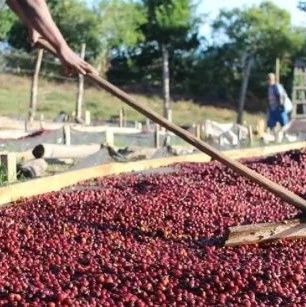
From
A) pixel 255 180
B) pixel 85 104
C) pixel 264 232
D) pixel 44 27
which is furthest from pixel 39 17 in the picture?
pixel 85 104

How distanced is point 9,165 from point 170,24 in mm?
32188

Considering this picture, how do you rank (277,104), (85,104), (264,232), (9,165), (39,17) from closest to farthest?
(39,17) → (264,232) → (9,165) → (277,104) → (85,104)

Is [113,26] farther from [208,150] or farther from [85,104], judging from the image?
[208,150]

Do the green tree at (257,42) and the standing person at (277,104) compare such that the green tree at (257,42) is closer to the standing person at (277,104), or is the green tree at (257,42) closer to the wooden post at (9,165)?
the standing person at (277,104)

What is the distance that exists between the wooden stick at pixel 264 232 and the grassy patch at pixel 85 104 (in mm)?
22992

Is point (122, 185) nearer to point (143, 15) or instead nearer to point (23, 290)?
point (23, 290)

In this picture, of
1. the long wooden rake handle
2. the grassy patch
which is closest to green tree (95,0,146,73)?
the grassy patch

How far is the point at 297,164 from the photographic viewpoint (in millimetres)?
9359

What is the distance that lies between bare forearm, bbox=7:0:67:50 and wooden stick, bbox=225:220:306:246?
5.02 ft

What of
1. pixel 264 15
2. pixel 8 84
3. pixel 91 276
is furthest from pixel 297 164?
pixel 264 15

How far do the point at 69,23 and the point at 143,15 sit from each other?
22.7 feet

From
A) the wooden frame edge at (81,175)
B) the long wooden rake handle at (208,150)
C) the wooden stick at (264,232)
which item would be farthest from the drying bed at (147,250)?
the long wooden rake handle at (208,150)

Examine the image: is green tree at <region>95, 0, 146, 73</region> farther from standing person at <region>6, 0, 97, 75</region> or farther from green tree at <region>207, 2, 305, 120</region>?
standing person at <region>6, 0, 97, 75</region>

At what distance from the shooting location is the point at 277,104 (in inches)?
653
